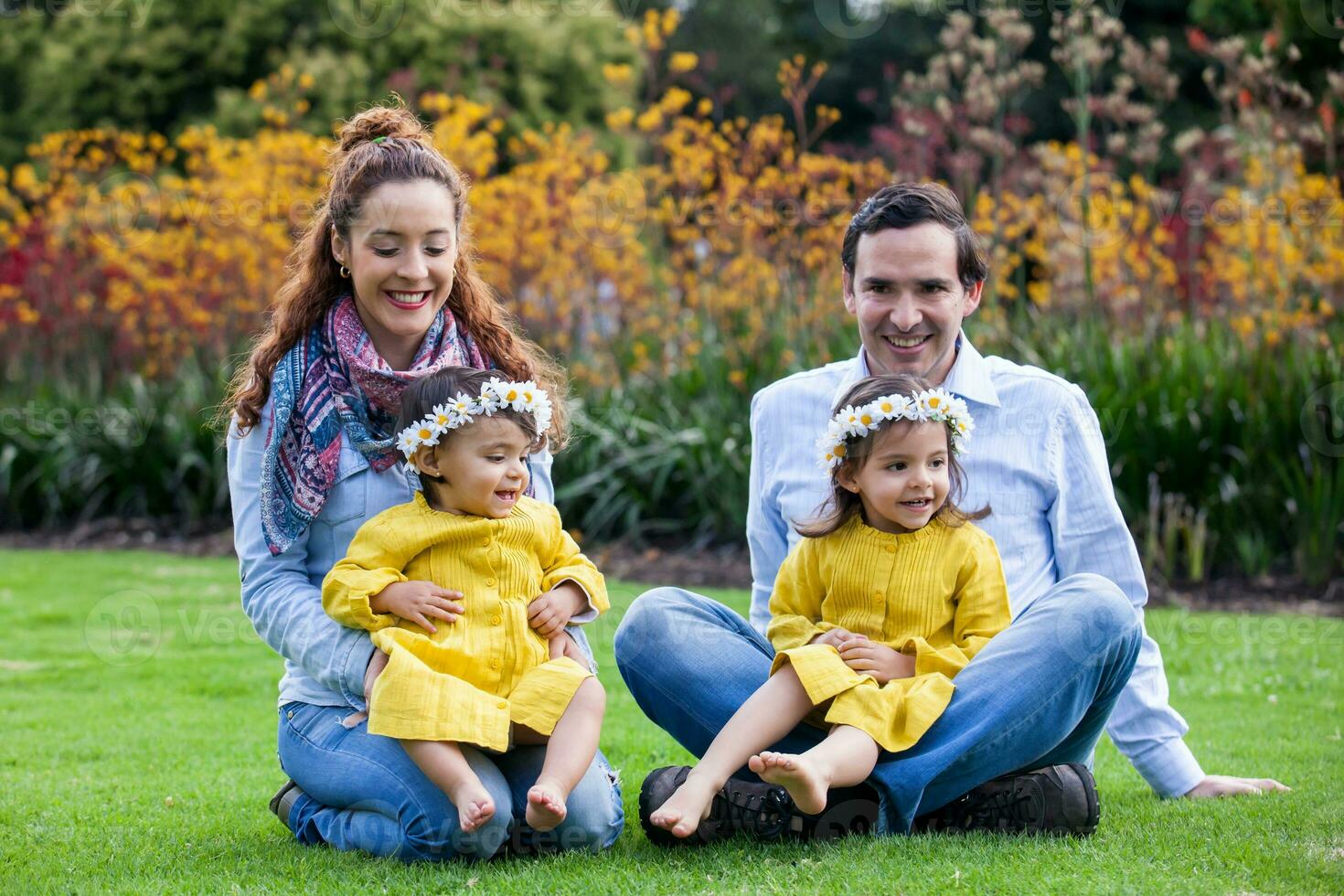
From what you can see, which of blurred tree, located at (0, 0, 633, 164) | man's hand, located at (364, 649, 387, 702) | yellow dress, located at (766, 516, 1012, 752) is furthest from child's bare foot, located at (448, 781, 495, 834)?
blurred tree, located at (0, 0, 633, 164)

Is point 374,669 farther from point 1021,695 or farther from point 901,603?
point 1021,695

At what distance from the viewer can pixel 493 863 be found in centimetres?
269

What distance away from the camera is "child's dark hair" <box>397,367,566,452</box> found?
278 cm

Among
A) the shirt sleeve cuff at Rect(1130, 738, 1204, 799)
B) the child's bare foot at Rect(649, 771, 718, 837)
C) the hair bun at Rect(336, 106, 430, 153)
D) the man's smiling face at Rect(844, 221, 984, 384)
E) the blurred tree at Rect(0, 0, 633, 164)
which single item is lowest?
the shirt sleeve cuff at Rect(1130, 738, 1204, 799)

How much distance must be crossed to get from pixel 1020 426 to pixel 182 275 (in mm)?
6856

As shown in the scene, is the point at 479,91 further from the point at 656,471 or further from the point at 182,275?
the point at 656,471

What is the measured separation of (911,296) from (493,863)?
1454 millimetres

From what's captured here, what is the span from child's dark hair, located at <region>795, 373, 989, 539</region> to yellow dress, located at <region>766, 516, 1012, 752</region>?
0.8 inches

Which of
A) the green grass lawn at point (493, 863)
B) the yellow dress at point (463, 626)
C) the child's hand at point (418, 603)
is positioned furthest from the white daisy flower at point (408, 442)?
the green grass lawn at point (493, 863)

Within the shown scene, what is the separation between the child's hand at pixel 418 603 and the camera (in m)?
2.70

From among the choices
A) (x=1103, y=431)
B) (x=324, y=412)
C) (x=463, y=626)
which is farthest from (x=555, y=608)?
(x=1103, y=431)

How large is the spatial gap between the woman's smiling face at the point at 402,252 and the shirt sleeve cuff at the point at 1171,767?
6.08 ft

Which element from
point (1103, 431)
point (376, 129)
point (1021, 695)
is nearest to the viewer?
point (1021, 695)

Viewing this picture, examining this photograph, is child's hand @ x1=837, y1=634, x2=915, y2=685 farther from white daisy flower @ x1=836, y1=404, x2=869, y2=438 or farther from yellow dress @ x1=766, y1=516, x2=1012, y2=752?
white daisy flower @ x1=836, y1=404, x2=869, y2=438
